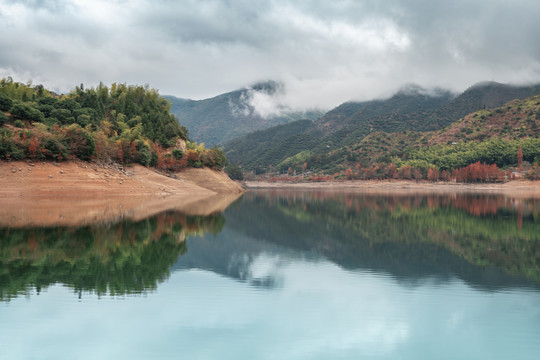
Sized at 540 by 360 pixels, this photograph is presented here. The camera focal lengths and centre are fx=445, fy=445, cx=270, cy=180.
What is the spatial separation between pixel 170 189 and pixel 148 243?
2121 inches

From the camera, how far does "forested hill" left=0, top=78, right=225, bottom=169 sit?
6078 centimetres

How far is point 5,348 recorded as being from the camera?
922 cm

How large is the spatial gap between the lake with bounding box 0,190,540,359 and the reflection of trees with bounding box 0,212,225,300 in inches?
2.6

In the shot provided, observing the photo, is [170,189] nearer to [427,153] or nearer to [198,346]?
[198,346]

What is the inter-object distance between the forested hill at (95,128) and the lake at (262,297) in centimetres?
4010

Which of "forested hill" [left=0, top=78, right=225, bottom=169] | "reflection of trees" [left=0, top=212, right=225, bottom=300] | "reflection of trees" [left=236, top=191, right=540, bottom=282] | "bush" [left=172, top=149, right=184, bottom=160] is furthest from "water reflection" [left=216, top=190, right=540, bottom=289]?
"bush" [left=172, top=149, right=184, bottom=160]

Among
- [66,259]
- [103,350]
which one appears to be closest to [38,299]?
[103,350]

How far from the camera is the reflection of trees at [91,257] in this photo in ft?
47.3

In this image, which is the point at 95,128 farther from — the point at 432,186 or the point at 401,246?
the point at 432,186

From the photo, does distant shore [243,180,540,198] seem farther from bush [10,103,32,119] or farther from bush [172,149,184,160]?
bush [10,103,32,119]

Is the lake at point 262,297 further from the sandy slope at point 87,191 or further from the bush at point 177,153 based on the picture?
the bush at point 177,153

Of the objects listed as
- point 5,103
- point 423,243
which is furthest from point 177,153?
point 423,243

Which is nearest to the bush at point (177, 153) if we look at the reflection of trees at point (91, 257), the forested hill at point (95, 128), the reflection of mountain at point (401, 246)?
the forested hill at point (95, 128)

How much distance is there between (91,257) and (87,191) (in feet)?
147
